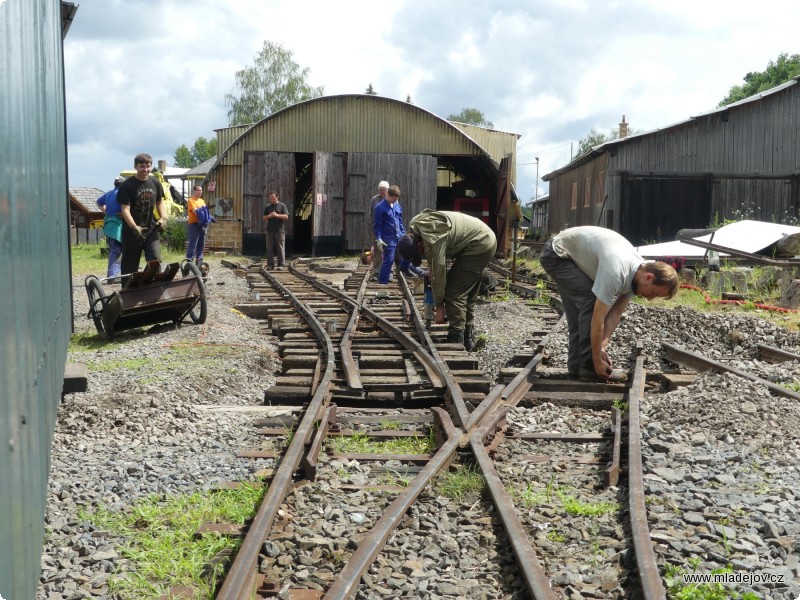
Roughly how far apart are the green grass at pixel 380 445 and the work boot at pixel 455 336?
11.1ft

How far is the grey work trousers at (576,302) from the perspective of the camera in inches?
284

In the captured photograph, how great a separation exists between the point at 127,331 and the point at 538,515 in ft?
24.0

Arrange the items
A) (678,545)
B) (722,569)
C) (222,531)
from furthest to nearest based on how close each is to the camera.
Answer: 1. (222,531)
2. (678,545)
3. (722,569)

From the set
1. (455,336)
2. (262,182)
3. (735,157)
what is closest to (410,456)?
(455,336)

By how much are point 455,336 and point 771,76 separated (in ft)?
239

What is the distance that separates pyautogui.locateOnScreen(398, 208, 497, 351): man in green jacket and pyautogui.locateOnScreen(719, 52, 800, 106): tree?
6773 cm

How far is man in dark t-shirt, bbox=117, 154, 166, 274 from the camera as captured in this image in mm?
9812

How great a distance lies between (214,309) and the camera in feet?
39.4

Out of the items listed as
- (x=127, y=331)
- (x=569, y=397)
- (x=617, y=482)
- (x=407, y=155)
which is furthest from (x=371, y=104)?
(x=617, y=482)

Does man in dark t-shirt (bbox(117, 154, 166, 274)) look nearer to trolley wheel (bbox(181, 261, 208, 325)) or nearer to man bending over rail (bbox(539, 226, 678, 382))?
trolley wheel (bbox(181, 261, 208, 325))

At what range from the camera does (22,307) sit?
2.57 metres

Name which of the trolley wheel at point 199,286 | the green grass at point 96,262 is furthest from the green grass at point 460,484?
the green grass at point 96,262

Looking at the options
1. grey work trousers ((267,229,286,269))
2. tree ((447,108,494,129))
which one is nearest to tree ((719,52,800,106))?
tree ((447,108,494,129))

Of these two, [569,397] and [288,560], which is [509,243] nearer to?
[569,397]
